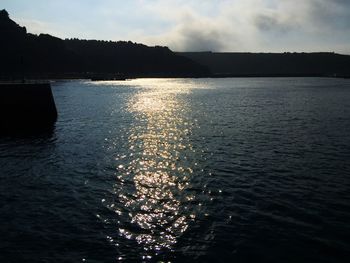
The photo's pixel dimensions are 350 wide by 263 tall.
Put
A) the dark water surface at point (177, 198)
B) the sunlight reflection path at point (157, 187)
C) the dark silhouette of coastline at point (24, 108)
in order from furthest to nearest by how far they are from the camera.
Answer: the dark silhouette of coastline at point (24, 108), the sunlight reflection path at point (157, 187), the dark water surface at point (177, 198)

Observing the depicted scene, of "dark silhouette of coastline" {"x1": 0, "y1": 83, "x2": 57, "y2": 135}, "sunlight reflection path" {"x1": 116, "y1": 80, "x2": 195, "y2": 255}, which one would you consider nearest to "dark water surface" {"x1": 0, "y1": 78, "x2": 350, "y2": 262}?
"sunlight reflection path" {"x1": 116, "y1": 80, "x2": 195, "y2": 255}

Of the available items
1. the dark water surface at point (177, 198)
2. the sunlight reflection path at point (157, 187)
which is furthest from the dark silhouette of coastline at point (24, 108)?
the sunlight reflection path at point (157, 187)

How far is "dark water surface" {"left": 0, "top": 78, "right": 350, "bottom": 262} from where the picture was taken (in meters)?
17.9

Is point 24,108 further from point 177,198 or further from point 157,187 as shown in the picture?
point 177,198

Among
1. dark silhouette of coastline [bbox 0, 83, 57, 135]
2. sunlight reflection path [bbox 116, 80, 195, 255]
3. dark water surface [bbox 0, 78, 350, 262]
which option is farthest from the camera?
dark silhouette of coastline [bbox 0, 83, 57, 135]

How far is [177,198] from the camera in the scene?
24.5 m

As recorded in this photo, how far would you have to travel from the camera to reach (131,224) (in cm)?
2045

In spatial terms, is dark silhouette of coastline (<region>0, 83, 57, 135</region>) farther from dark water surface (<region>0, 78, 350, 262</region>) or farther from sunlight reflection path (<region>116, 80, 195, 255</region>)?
sunlight reflection path (<region>116, 80, 195, 255</region>)

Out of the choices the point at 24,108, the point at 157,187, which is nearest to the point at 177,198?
the point at 157,187

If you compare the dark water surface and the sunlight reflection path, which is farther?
the sunlight reflection path

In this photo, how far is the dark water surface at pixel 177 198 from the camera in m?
17.9

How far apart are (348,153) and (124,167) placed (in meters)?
21.1

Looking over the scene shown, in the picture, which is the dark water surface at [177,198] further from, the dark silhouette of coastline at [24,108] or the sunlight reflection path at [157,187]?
the dark silhouette of coastline at [24,108]

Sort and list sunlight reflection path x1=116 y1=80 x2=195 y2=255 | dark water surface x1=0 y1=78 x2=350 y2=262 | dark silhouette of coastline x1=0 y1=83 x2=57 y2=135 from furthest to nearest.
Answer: dark silhouette of coastline x1=0 y1=83 x2=57 y2=135 → sunlight reflection path x1=116 y1=80 x2=195 y2=255 → dark water surface x1=0 y1=78 x2=350 y2=262
